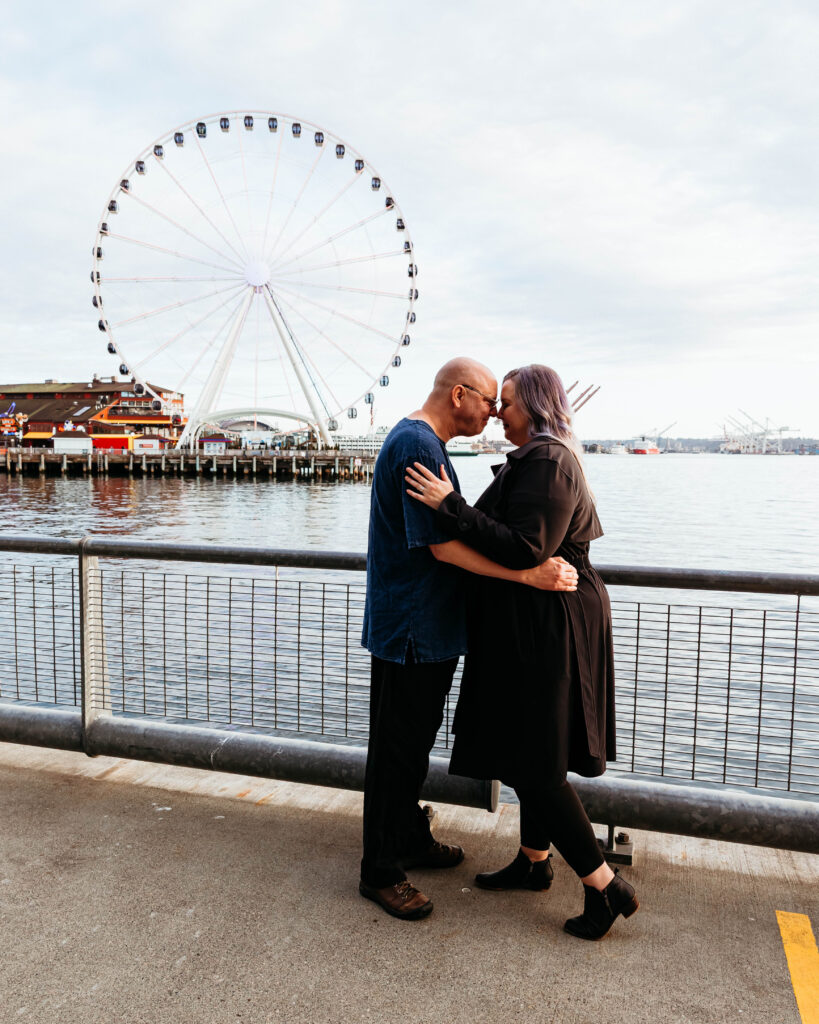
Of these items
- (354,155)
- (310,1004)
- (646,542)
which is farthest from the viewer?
(354,155)

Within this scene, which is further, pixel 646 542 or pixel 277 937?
pixel 646 542

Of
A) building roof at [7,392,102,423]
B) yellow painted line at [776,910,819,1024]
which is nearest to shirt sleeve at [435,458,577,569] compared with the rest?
yellow painted line at [776,910,819,1024]

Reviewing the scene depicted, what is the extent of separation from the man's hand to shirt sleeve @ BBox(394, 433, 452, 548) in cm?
30

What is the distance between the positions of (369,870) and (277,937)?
1.39 feet

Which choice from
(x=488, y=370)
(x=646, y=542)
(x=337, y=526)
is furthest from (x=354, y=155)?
(x=488, y=370)

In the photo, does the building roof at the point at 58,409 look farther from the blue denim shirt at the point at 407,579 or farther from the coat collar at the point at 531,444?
the coat collar at the point at 531,444

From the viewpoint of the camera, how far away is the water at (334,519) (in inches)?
1267

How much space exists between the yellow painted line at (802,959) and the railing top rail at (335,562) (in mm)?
1180

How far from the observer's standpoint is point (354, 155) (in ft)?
137

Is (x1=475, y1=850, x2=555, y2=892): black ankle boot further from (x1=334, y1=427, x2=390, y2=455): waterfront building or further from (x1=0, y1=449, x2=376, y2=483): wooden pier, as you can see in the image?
(x1=334, y1=427, x2=390, y2=455): waterfront building

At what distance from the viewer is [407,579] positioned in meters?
3.16

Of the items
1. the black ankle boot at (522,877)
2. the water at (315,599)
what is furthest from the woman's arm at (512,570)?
the water at (315,599)

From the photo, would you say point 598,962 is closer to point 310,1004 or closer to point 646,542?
point 310,1004

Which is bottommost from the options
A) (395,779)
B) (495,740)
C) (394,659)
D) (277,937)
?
(277,937)
